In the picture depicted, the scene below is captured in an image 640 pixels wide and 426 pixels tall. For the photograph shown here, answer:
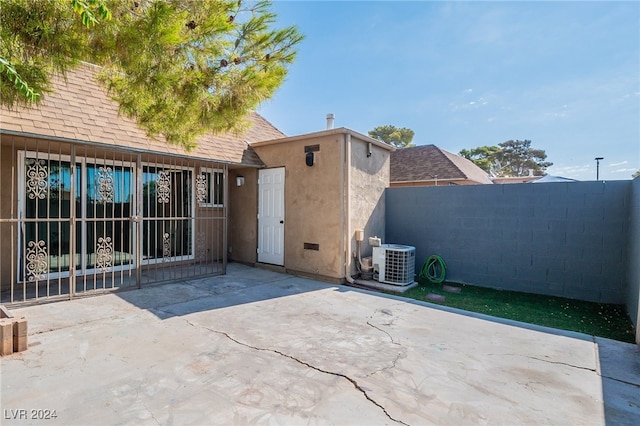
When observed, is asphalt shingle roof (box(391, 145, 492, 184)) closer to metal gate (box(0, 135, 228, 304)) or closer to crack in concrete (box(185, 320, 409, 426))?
metal gate (box(0, 135, 228, 304))

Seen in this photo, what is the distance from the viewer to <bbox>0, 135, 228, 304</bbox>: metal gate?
5.55m

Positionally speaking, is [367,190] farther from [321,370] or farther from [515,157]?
[515,157]

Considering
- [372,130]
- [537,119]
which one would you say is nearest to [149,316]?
[537,119]

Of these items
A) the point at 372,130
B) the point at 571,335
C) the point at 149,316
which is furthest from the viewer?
the point at 372,130

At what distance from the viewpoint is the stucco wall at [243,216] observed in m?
8.92

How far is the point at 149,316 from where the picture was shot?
468 cm

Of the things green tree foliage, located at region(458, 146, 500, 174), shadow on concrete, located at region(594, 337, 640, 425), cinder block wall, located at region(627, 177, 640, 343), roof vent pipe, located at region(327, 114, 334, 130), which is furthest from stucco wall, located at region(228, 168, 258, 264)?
green tree foliage, located at region(458, 146, 500, 174)

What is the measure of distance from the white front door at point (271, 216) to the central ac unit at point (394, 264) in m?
2.62

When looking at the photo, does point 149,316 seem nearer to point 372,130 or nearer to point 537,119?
point 537,119

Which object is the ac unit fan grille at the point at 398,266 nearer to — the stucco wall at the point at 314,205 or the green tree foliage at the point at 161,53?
the stucco wall at the point at 314,205

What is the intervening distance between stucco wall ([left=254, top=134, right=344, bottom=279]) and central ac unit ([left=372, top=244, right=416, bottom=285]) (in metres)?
0.90

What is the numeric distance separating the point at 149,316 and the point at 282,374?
2.76 metres

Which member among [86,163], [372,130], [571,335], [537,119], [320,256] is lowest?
[571,335]

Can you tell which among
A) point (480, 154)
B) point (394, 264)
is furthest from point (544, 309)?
point (480, 154)
